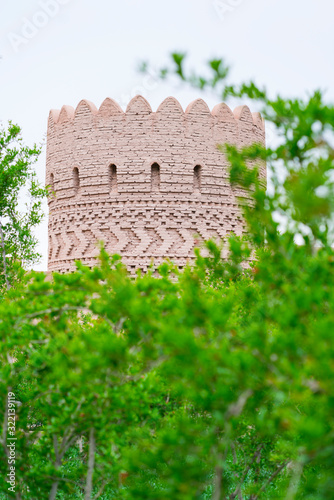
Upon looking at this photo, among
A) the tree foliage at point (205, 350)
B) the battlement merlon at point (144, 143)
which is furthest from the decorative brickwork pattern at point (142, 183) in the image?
the tree foliage at point (205, 350)

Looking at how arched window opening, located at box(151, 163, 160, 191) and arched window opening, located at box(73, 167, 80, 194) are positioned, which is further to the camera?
arched window opening, located at box(73, 167, 80, 194)

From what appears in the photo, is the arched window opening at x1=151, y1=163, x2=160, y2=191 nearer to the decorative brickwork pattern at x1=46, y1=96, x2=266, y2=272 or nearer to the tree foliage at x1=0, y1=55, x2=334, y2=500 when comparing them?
the decorative brickwork pattern at x1=46, y1=96, x2=266, y2=272

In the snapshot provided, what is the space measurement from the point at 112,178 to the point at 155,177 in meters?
0.75

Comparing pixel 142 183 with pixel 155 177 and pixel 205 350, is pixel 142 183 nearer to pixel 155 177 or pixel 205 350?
pixel 155 177

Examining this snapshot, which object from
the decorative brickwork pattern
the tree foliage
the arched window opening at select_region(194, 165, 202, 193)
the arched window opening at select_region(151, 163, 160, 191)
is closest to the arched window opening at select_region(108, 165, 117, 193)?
the decorative brickwork pattern

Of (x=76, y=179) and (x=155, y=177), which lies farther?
(x=76, y=179)

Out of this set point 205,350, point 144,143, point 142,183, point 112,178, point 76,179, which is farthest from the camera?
point 76,179

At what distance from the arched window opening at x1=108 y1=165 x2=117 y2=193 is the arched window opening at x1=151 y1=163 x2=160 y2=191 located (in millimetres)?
642

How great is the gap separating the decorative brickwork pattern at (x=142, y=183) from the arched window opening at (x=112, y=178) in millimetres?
17

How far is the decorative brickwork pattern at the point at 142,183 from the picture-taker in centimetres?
985

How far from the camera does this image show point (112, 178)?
10.1 metres

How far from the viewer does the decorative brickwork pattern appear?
985 centimetres

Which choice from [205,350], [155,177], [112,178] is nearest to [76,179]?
[112,178]

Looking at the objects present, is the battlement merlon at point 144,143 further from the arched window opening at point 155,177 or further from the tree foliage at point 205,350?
the tree foliage at point 205,350
